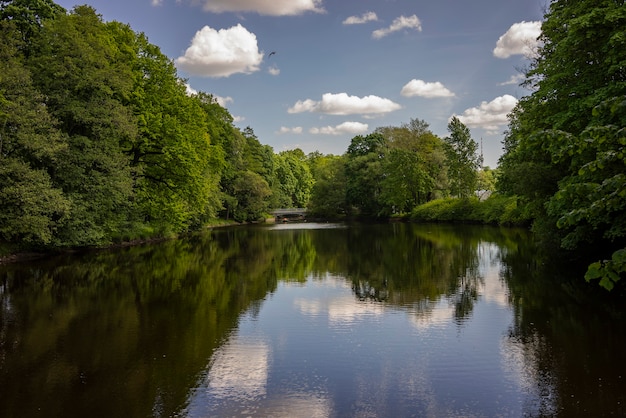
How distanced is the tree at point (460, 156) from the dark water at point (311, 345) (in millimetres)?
40781

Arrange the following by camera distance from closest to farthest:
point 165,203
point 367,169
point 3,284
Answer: point 3,284 < point 165,203 < point 367,169

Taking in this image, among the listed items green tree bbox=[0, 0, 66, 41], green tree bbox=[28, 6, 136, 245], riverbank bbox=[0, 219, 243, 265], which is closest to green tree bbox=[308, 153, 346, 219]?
riverbank bbox=[0, 219, 243, 265]

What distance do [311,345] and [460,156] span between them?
54848mm

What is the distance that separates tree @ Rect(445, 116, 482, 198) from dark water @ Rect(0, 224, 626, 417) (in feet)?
134

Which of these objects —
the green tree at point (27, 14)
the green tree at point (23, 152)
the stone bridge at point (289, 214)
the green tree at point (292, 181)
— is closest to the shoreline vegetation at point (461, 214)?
the green tree at point (23, 152)

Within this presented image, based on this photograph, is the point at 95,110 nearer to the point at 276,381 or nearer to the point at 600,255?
the point at 276,381

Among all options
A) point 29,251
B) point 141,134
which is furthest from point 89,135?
point 29,251

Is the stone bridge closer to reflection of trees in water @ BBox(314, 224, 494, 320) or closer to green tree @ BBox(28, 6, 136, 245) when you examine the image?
reflection of trees in water @ BBox(314, 224, 494, 320)

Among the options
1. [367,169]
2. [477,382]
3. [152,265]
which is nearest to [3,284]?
[152,265]

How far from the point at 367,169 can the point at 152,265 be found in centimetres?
5317

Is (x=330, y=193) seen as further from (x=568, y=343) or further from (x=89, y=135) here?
(x=568, y=343)

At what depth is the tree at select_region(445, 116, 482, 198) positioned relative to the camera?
6016cm

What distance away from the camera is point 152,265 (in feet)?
78.4

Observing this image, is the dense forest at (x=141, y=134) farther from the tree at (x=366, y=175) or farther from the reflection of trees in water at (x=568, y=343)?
the tree at (x=366, y=175)
